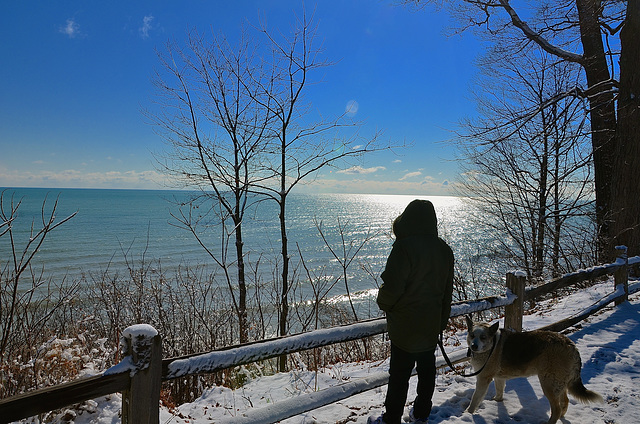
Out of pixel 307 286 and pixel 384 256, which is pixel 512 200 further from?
pixel 384 256

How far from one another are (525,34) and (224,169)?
1011cm

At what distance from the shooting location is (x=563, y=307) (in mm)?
7625

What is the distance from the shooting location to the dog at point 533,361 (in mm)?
3213

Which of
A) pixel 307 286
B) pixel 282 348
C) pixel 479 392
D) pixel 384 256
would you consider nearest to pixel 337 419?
pixel 282 348

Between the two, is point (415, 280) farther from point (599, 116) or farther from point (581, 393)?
point (599, 116)

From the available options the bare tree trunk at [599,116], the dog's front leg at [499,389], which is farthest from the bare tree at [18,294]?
the bare tree trunk at [599,116]

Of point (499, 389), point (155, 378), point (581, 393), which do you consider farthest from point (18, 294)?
point (581, 393)

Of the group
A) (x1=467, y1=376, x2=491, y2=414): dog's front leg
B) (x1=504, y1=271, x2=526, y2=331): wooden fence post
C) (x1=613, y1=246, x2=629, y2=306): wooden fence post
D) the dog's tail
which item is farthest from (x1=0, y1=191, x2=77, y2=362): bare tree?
(x1=613, y1=246, x2=629, y2=306): wooden fence post

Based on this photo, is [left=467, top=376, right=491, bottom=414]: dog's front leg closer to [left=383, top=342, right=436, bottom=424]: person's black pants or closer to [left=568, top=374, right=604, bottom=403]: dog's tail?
[left=383, top=342, right=436, bottom=424]: person's black pants

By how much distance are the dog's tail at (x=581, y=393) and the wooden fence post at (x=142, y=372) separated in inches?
137

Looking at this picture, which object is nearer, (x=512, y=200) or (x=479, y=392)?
(x=479, y=392)

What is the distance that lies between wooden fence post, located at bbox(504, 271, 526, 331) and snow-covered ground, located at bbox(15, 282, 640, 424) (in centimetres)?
74

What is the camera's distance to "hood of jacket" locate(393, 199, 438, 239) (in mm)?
2916

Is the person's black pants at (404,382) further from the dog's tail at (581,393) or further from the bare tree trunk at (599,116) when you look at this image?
the bare tree trunk at (599,116)
